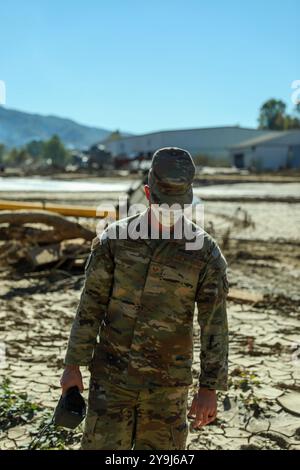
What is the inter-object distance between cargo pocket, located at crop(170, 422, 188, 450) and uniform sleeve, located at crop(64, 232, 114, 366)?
50 centimetres

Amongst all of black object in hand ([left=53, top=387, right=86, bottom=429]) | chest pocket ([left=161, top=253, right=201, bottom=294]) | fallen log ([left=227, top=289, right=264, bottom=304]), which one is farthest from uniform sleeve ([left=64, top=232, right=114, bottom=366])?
fallen log ([left=227, top=289, right=264, bottom=304])

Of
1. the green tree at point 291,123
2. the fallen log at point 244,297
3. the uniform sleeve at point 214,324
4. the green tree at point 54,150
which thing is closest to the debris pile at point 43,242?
the fallen log at point 244,297

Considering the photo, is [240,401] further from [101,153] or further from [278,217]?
[101,153]

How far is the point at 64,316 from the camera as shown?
596 cm

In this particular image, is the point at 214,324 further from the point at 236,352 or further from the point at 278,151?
the point at 278,151

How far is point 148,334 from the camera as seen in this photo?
2.34 metres

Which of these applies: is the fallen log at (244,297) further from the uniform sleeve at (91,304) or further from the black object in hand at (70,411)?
the black object in hand at (70,411)

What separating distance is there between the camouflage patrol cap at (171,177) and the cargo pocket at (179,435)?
3.33ft

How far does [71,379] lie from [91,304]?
0.34 meters

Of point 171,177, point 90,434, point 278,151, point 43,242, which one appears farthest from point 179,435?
point 278,151

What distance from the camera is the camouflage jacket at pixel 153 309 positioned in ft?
7.61

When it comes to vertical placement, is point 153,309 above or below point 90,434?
above

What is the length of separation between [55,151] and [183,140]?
53634mm

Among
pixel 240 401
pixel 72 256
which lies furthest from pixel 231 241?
pixel 240 401
